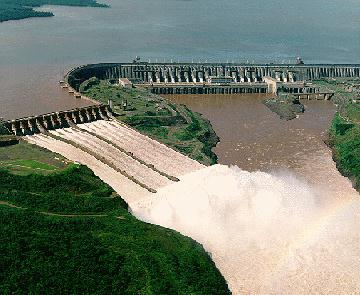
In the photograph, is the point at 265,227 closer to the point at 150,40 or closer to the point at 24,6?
the point at 150,40

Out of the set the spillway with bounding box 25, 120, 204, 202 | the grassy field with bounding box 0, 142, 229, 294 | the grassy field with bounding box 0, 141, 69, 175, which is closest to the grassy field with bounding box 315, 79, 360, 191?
the spillway with bounding box 25, 120, 204, 202

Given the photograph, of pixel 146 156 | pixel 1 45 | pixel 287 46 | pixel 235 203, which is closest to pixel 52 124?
pixel 146 156

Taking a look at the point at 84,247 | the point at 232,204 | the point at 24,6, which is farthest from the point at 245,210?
the point at 24,6

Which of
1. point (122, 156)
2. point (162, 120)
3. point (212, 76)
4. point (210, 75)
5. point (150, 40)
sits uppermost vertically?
point (122, 156)

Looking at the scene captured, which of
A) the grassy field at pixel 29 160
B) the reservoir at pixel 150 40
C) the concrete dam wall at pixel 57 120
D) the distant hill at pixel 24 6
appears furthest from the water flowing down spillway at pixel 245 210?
the distant hill at pixel 24 6

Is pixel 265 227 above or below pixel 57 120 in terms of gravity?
below

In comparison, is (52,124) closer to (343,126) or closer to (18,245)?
(18,245)

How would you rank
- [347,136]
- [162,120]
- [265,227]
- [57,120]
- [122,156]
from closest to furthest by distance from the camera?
1. [265,227]
2. [122,156]
3. [57,120]
4. [347,136]
5. [162,120]
